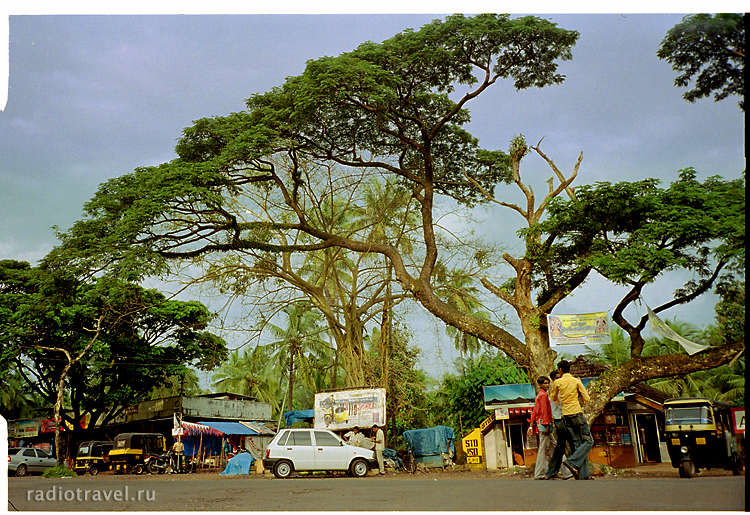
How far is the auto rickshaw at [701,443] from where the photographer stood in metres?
11.0

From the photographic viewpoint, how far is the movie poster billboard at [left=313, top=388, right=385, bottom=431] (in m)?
18.7

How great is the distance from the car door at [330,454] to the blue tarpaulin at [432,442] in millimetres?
5748

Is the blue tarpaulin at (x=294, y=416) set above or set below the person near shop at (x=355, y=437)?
above

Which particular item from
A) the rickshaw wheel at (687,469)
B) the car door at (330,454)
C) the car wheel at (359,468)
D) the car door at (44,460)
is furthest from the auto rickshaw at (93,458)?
the rickshaw wheel at (687,469)

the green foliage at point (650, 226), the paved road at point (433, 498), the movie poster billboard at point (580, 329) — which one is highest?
the green foliage at point (650, 226)

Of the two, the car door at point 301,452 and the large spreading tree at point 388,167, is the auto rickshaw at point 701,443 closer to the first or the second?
the large spreading tree at point 388,167

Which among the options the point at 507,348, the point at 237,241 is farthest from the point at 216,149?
the point at 507,348

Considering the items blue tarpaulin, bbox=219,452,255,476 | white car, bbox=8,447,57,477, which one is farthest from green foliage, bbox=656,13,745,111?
white car, bbox=8,447,57,477

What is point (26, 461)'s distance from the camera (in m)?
24.2

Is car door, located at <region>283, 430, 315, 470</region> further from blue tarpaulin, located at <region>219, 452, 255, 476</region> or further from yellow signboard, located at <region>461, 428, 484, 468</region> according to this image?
yellow signboard, located at <region>461, 428, 484, 468</region>

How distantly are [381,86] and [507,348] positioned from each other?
6.87 metres

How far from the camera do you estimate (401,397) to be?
2414cm

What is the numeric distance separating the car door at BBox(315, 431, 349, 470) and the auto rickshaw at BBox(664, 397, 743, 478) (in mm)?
7867

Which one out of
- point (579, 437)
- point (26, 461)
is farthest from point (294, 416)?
point (579, 437)
